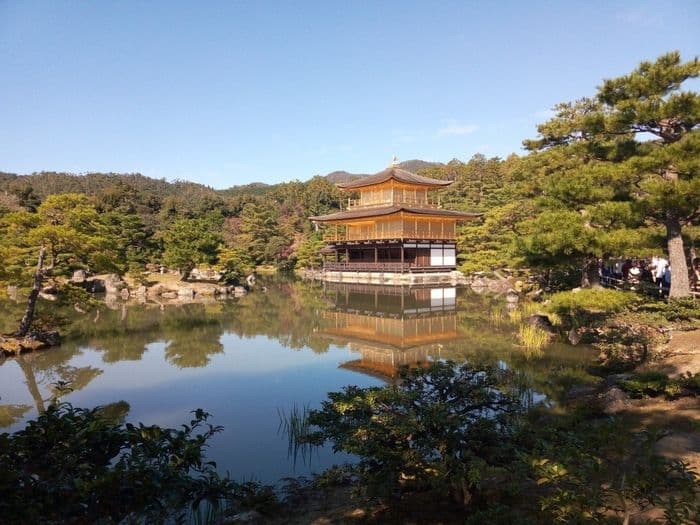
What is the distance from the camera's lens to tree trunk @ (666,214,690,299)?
10.0 meters

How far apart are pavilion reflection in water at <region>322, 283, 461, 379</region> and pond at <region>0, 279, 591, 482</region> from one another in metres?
0.07

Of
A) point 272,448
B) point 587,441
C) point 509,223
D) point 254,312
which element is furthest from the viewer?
point 509,223

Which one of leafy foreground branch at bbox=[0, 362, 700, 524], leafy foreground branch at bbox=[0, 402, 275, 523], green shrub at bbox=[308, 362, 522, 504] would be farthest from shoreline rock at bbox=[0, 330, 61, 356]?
green shrub at bbox=[308, 362, 522, 504]

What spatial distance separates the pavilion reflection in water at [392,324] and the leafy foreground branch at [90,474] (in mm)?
3773

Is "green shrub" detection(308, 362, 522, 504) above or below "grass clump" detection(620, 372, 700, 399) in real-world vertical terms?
above

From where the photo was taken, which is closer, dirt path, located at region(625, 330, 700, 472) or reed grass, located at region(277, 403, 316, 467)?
dirt path, located at region(625, 330, 700, 472)

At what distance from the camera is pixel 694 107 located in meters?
9.16

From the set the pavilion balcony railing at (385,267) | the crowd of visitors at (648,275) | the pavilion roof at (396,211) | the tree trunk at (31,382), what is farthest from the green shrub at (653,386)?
the pavilion roof at (396,211)

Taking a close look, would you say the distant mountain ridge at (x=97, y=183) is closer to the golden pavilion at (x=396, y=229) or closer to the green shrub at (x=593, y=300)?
the golden pavilion at (x=396, y=229)

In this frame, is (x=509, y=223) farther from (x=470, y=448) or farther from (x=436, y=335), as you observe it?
(x=470, y=448)

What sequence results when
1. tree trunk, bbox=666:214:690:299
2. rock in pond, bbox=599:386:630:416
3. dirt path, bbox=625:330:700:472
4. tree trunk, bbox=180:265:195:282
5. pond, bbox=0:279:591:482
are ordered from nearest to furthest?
dirt path, bbox=625:330:700:472 < rock in pond, bbox=599:386:630:416 < pond, bbox=0:279:591:482 < tree trunk, bbox=666:214:690:299 < tree trunk, bbox=180:265:195:282

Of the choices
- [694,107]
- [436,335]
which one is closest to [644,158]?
[694,107]

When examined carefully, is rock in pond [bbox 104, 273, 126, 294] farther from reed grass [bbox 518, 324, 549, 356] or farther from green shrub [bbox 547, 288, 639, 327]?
green shrub [bbox 547, 288, 639, 327]

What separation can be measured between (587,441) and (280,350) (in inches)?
395
